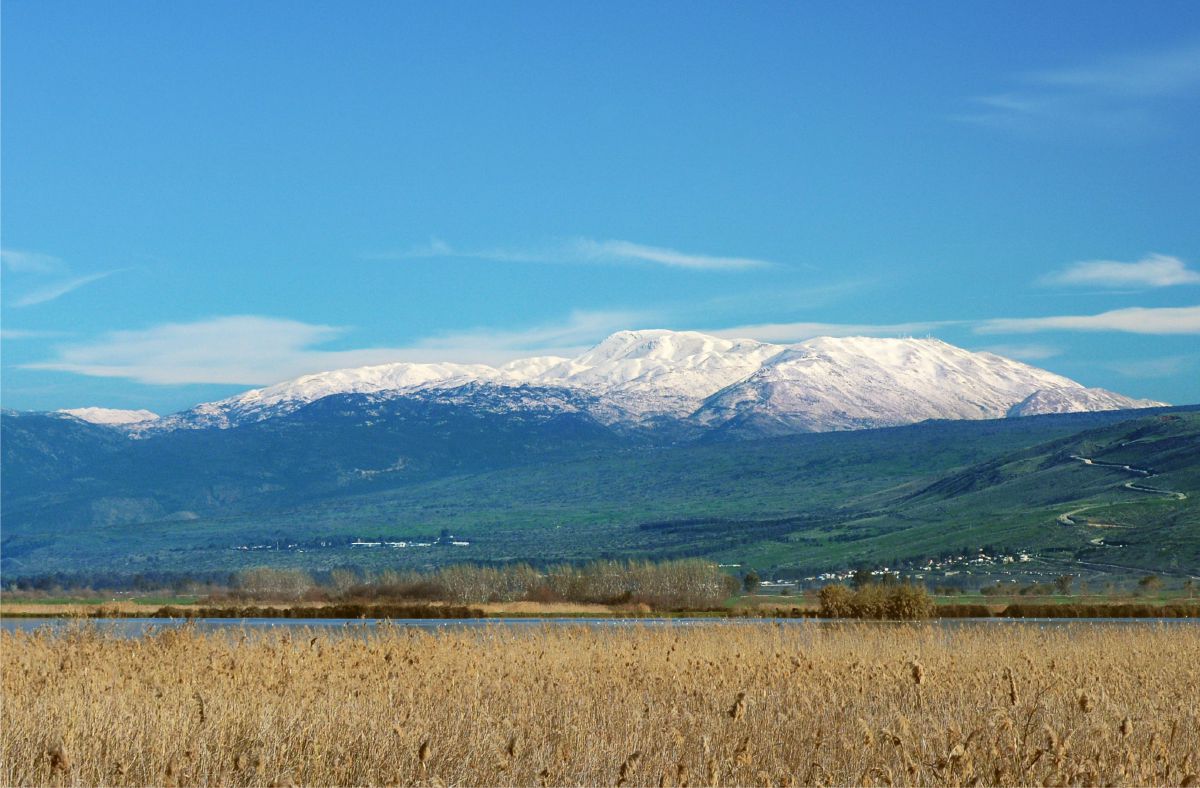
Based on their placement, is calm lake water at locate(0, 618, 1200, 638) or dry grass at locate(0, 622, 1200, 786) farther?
calm lake water at locate(0, 618, 1200, 638)

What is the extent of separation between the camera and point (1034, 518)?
187625mm

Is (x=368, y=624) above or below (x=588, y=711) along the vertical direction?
below

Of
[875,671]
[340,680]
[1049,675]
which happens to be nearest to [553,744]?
[340,680]

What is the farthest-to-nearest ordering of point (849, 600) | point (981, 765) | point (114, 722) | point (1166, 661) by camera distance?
1. point (849, 600)
2. point (1166, 661)
3. point (114, 722)
4. point (981, 765)

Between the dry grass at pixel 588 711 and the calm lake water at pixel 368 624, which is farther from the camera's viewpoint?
the calm lake water at pixel 368 624

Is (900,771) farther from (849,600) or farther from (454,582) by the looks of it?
(454,582)

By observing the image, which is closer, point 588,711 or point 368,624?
point 588,711

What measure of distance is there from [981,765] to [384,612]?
73432 mm

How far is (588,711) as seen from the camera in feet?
58.0

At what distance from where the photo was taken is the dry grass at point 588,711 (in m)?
13.2

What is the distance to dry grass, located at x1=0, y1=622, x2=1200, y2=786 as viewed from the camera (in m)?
13.2

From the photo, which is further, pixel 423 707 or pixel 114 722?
pixel 423 707

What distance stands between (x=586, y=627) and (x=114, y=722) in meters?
13.7

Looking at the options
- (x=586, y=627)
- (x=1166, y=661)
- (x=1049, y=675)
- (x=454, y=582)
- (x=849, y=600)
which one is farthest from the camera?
(x=454, y=582)
